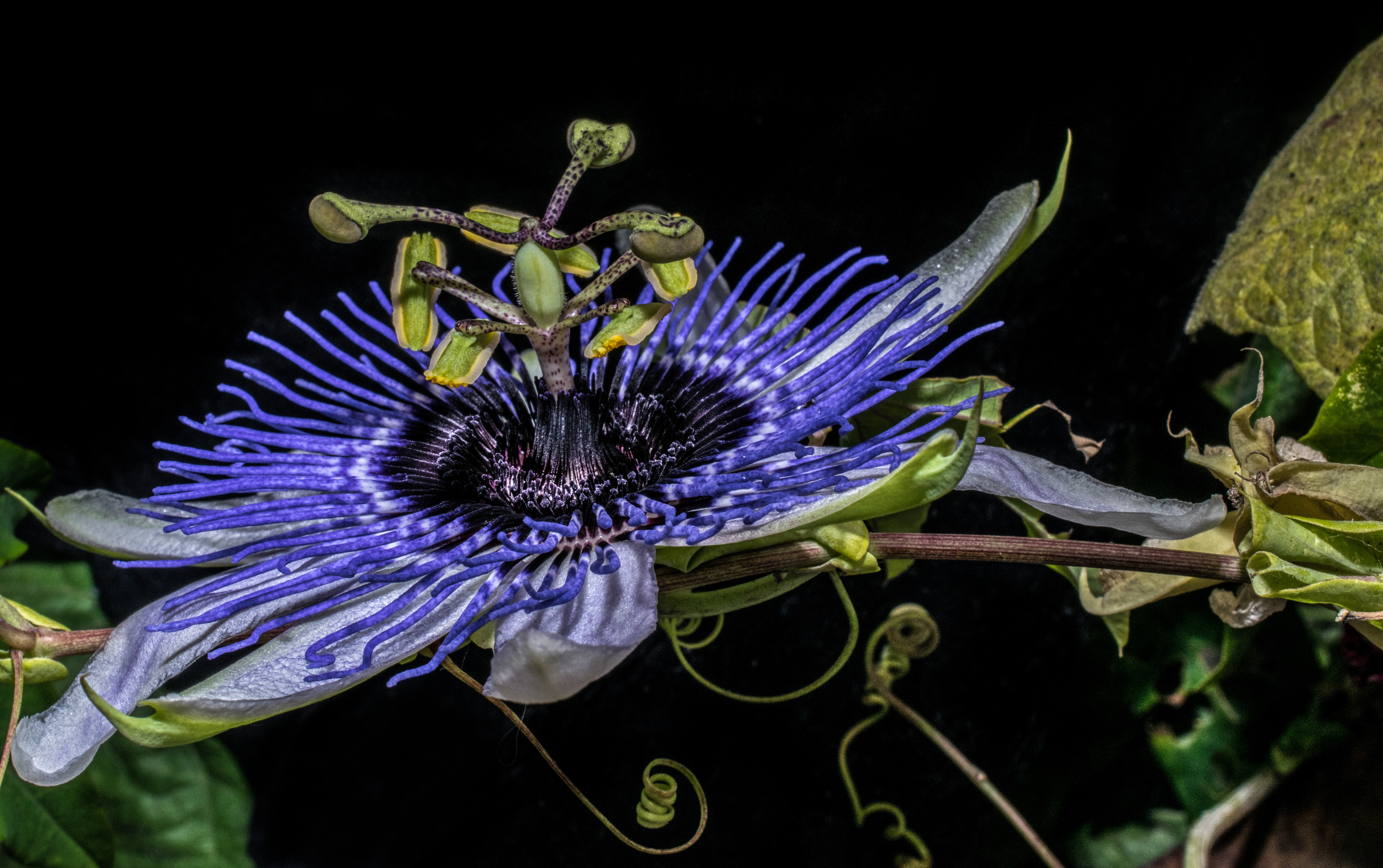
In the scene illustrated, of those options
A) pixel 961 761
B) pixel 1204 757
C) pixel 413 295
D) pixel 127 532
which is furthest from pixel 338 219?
pixel 1204 757

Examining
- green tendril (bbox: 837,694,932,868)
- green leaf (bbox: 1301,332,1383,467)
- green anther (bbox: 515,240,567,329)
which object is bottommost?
green tendril (bbox: 837,694,932,868)

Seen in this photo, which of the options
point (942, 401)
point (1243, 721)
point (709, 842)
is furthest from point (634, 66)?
point (1243, 721)

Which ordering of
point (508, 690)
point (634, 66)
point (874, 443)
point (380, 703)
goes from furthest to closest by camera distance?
point (380, 703) < point (634, 66) < point (874, 443) < point (508, 690)

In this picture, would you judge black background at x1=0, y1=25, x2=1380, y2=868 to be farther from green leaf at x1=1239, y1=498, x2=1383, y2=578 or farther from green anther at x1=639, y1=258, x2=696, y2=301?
green leaf at x1=1239, y1=498, x2=1383, y2=578

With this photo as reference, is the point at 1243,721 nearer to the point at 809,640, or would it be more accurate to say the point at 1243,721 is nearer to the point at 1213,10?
the point at 809,640

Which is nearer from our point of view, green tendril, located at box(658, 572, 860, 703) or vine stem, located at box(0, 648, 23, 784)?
vine stem, located at box(0, 648, 23, 784)

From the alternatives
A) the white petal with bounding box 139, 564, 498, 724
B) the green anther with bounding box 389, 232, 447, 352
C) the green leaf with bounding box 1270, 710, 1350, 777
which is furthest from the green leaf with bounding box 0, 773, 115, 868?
the green leaf with bounding box 1270, 710, 1350, 777

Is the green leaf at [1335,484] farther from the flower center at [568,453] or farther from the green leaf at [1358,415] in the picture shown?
the flower center at [568,453]
